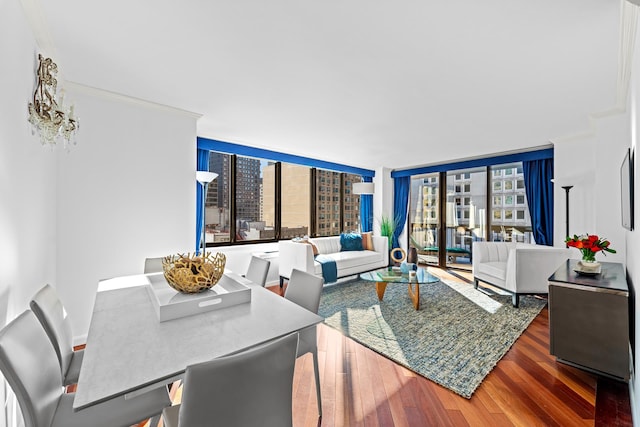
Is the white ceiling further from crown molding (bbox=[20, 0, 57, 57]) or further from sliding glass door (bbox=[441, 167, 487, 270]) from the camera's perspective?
sliding glass door (bbox=[441, 167, 487, 270])

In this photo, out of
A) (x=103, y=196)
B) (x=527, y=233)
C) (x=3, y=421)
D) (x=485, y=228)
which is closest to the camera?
(x=3, y=421)

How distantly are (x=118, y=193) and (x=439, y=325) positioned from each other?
11.8ft

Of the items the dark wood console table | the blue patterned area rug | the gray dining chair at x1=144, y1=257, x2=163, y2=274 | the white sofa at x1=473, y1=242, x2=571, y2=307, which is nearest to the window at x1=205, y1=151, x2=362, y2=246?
the blue patterned area rug

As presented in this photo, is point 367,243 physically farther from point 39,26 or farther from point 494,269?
point 39,26

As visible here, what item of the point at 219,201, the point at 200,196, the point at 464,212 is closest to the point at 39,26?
the point at 200,196

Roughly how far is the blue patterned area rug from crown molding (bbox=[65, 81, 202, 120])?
113 inches

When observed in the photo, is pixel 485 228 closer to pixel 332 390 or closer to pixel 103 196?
pixel 332 390

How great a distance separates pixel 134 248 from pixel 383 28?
2.97m

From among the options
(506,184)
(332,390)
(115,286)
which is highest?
(506,184)

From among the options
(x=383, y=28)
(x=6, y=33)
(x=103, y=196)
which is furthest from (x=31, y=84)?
(x=383, y=28)

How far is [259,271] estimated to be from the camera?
103 inches

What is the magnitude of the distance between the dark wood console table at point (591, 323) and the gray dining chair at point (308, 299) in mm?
Answer: 1942

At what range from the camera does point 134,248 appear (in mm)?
2947

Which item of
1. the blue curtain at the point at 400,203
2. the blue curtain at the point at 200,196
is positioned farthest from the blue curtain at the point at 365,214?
the blue curtain at the point at 200,196
